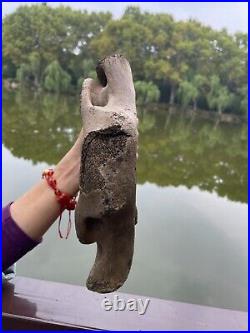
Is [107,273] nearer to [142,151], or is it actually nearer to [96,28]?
[142,151]

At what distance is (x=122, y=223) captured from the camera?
2.04ft

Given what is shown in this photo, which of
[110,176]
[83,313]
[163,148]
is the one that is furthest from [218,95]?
[110,176]

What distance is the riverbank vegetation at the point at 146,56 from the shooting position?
1098cm

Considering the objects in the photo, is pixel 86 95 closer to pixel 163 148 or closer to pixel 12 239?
pixel 12 239

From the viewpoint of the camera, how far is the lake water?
7.02 feet

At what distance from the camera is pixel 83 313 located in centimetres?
78

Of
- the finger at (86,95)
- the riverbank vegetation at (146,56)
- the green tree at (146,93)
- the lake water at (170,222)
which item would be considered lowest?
the lake water at (170,222)

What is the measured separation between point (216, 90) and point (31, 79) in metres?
5.37

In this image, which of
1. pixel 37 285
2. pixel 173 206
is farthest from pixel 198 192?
pixel 37 285

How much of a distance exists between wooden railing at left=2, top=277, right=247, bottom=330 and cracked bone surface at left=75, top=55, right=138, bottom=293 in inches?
4.9

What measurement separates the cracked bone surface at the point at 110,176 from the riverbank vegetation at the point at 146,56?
9847 mm

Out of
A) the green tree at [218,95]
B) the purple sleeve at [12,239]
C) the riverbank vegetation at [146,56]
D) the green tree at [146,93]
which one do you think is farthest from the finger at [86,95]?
the green tree at [218,95]

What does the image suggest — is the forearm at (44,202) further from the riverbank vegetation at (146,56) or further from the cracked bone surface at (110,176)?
the riverbank vegetation at (146,56)

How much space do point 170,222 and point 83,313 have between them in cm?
215
